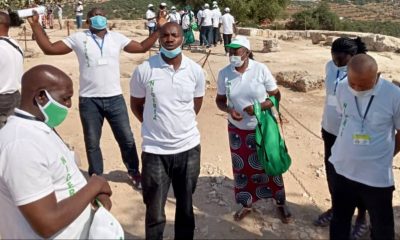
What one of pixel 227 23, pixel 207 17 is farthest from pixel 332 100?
pixel 207 17

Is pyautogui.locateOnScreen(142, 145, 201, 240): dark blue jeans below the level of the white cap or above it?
below

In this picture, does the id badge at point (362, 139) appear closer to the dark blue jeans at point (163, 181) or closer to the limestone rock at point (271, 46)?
the dark blue jeans at point (163, 181)

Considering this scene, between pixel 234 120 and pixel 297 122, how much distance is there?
146 inches

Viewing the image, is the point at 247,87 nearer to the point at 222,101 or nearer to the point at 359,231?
the point at 222,101

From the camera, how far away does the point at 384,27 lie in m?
43.2

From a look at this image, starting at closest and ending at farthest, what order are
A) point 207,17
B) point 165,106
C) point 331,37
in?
point 165,106 → point 207,17 → point 331,37

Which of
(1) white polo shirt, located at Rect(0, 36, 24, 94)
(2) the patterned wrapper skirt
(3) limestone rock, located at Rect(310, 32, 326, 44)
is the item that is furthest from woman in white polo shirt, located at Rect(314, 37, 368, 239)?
(3) limestone rock, located at Rect(310, 32, 326, 44)

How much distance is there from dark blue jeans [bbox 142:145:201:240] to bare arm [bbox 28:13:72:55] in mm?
1632

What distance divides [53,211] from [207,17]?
48.0ft

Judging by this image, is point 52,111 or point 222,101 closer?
point 52,111

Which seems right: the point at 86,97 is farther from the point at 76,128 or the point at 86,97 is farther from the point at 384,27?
the point at 384,27

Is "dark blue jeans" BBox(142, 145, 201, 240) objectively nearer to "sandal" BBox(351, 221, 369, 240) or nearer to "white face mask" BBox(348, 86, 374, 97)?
"white face mask" BBox(348, 86, 374, 97)

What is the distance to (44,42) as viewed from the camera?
4.32 m

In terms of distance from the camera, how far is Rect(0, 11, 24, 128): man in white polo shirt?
4.52 meters
